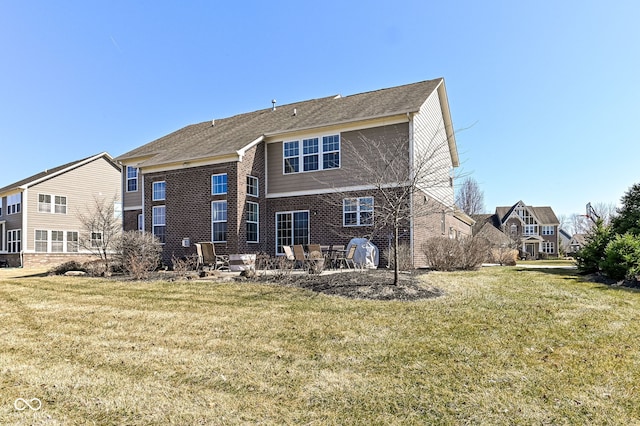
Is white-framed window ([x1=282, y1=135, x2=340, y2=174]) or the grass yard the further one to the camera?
white-framed window ([x1=282, y1=135, x2=340, y2=174])

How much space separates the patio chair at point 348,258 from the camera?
46.2 ft

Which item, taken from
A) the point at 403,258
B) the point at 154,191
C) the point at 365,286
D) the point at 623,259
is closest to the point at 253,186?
the point at 154,191

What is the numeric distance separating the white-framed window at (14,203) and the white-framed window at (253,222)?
21.7 metres

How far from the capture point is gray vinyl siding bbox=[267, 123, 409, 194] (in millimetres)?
16000

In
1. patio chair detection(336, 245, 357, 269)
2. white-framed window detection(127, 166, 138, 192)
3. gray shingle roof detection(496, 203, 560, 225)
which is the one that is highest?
white-framed window detection(127, 166, 138, 192)

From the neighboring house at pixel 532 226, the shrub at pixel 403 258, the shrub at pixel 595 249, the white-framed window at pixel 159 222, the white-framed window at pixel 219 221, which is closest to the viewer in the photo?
the shrub at pixel 595 249

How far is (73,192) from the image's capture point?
30.8 m

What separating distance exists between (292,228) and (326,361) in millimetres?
12882

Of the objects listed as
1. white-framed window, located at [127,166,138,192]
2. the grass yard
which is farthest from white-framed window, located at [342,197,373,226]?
white-framed window, located at [127,166,138,192]

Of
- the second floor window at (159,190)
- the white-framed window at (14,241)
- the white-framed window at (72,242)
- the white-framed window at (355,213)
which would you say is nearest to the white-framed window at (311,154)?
the white-framed window at (355,213)

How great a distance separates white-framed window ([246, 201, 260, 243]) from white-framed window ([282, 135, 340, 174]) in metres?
2.12

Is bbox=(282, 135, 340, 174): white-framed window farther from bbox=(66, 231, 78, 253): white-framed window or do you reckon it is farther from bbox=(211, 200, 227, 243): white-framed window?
bbox=(66, 231, 78, 253): white-framed window

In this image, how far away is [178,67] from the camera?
1795 centimetres

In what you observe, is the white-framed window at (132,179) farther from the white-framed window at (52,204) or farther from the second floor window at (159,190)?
the white-framed window at (52,204)
